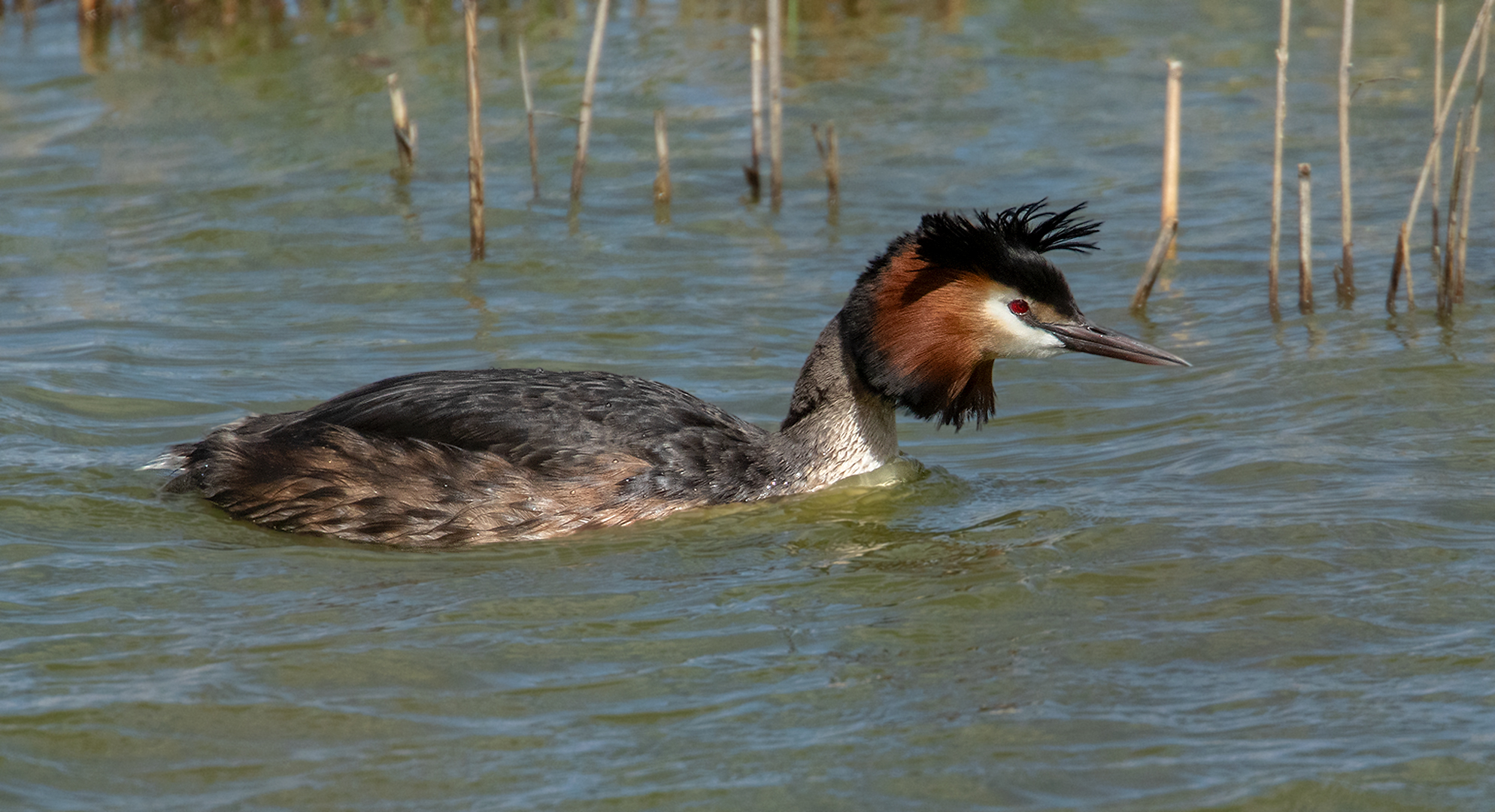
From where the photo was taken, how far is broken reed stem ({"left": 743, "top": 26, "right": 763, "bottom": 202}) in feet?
34.8

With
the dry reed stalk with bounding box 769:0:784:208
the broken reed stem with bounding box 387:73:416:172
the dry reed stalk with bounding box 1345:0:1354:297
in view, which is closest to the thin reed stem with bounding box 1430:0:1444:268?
the dry reed stalk with bounding box 1345:0:1354:297

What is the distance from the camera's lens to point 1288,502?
251 inches

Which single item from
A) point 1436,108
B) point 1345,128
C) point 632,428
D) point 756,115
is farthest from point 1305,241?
point 756,115

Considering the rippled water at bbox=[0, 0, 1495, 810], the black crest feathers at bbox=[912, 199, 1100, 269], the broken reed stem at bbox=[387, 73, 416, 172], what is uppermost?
the broken reed stem at bbox=[387, 73, 416, 172]

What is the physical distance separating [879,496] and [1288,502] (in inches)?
60.2

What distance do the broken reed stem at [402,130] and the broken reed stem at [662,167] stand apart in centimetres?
162

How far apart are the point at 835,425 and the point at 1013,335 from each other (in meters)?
0.78

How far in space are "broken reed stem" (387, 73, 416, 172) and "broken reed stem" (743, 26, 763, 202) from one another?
7.11 ft

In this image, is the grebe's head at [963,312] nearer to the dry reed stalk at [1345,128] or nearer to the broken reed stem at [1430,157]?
the dry reed stalk at [1345,128]

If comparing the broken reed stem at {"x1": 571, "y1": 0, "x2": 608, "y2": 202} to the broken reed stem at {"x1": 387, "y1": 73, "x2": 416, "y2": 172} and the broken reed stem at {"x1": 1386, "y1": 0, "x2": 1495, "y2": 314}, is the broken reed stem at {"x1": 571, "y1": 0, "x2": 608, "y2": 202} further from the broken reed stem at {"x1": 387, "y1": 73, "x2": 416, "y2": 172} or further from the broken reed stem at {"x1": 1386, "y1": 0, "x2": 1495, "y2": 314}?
the broken reed stem at {"x1": 1386, "y1": 0, "x2": 1495, "y2": 314}

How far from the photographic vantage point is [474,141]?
943 cm

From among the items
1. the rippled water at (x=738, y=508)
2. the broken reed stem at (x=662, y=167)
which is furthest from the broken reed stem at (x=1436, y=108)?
the broken reed stem at (x=662, y=167)

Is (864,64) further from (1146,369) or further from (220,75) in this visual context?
(1146,369)

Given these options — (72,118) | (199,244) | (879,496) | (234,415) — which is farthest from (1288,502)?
(72,118)
